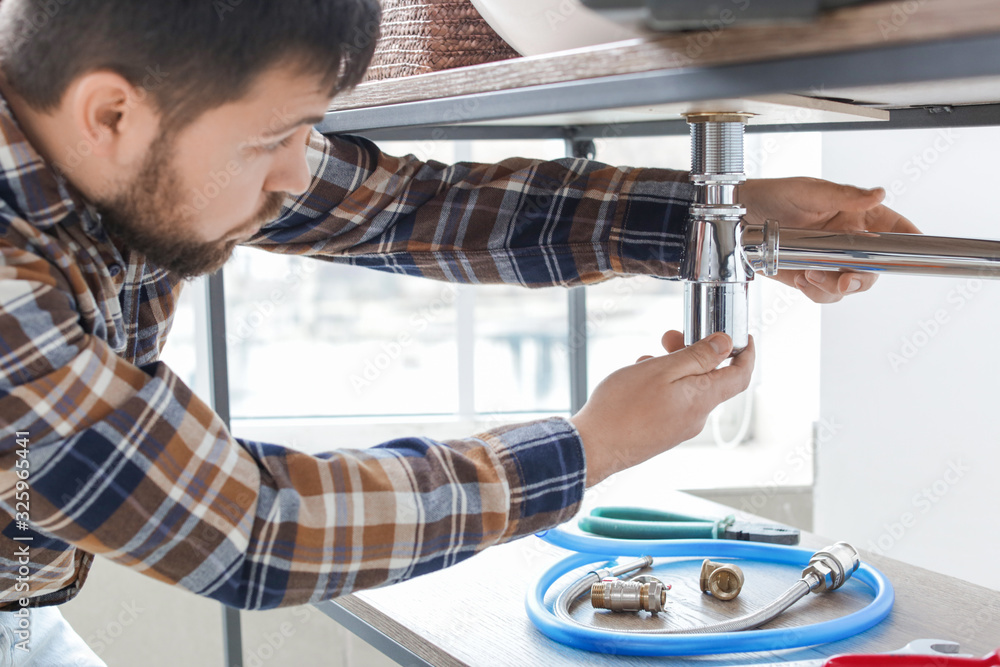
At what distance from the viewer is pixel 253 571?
18.2 inches

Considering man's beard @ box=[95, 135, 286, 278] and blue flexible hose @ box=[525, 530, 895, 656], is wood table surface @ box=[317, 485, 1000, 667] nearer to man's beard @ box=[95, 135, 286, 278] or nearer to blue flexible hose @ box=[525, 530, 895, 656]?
blue flexible hose @ box=[525, 530, 895, 656]

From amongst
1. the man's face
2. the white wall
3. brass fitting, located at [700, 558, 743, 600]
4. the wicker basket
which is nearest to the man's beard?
the man's face

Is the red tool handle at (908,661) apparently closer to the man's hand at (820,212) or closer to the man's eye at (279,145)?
the man's hand at (820,212)

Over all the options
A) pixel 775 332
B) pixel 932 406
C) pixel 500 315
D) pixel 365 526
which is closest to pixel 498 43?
pixel 365 526

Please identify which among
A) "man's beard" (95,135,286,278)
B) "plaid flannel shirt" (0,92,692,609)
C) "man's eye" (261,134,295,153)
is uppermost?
"man's eye" (261,134,295,153)

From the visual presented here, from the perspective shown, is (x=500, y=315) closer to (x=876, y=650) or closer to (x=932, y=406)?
(x=932, y=406)

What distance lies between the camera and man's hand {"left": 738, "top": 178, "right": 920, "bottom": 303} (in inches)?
26.5

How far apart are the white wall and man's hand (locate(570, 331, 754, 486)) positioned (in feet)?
2.32

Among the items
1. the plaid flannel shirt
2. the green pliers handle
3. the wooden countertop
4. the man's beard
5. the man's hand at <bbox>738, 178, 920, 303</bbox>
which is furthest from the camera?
the green pliers handle

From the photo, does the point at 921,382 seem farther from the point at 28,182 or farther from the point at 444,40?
the point at 28,182

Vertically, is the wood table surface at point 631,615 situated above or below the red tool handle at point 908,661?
below

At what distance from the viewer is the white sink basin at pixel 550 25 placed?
525 mm

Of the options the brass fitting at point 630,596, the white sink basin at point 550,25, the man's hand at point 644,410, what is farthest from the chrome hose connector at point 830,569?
the white sink basin at point 550,25

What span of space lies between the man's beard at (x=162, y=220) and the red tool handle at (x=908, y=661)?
1.53 ft
